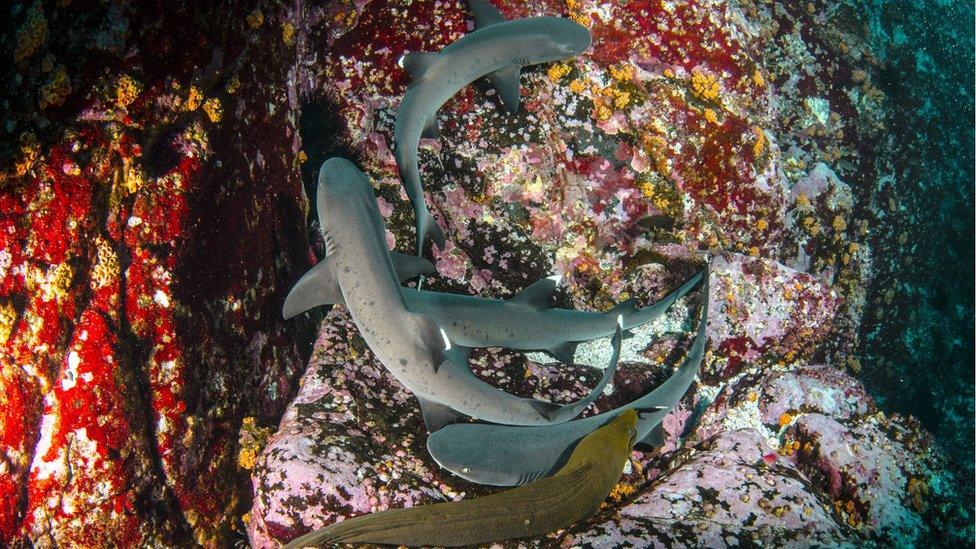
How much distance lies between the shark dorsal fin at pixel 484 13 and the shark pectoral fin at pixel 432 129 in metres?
0.75

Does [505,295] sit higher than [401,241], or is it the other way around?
[401,241]

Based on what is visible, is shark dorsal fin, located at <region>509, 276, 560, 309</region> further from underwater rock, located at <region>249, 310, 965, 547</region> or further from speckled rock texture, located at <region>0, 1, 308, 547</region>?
speckled rock texture, located at <region>0, 1, 308, 547</region>

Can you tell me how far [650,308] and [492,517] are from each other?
2.02 metres

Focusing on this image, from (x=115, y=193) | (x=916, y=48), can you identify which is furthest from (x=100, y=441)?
(x=916, y=48)

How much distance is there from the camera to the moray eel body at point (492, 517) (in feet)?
7.33

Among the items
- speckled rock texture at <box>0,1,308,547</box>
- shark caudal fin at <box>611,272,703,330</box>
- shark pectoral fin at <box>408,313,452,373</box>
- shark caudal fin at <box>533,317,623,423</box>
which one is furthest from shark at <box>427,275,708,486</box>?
speckled rock texture at <box>0,1,308,547</box>

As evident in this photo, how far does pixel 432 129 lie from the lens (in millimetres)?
3590

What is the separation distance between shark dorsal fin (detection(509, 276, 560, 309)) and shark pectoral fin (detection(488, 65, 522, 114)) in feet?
4.07

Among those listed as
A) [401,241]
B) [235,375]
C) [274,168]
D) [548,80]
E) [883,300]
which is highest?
[548,80]

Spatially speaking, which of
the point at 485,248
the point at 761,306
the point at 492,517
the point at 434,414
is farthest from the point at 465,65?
the point at 761,306

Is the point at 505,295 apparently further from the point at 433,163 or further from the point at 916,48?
the point at 916,48

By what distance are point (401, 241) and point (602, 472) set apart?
84.9 inches

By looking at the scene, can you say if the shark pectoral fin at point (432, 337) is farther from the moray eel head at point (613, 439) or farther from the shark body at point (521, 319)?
the moray eel head at point (613, 439)

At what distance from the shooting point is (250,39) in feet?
9.83
